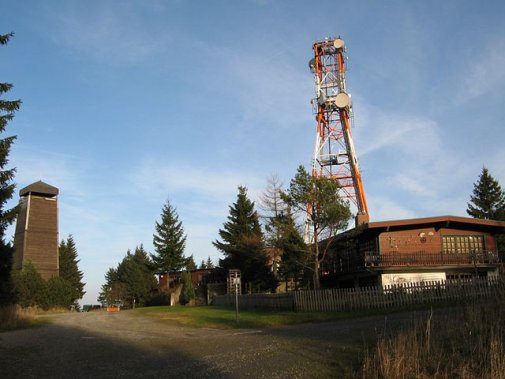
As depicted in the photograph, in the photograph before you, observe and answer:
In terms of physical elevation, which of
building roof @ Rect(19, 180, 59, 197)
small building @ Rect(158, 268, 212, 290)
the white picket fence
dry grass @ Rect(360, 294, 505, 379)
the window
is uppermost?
building roof @ Rect(19, 180, 59, 197)

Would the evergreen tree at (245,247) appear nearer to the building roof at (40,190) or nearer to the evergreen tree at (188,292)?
the evergreen tree at (188,292)

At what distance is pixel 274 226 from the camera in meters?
30.3

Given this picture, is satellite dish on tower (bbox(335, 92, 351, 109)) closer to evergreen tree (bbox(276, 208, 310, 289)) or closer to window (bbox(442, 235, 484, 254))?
window (bbox(442, 235, 484, 254))

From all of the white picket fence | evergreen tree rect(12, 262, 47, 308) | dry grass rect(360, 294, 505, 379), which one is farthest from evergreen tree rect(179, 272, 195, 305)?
dry grass rect(360, 294, 505, 379)

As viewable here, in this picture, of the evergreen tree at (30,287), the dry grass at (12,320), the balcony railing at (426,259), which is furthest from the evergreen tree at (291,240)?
the evergreen tree at (30,287)

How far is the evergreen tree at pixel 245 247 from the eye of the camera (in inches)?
1756

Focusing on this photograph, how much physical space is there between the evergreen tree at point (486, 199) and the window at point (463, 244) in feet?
81.2

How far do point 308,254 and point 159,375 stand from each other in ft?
69.3

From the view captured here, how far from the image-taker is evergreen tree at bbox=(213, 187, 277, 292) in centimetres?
4459

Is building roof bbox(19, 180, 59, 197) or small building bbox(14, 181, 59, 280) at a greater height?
building roof bbox(19, 180, 59, 197)

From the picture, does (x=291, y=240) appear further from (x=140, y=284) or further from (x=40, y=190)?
(x=140, y=284)

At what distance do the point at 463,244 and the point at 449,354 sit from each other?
29.8 metres

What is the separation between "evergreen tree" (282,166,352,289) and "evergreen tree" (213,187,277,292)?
33.7 ft

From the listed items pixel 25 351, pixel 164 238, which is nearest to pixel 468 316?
pixel 25 351
